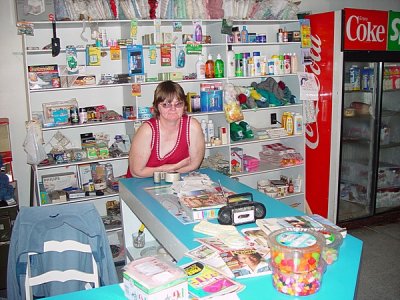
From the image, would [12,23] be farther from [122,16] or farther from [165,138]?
[165,138]

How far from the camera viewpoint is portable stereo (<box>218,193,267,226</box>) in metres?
2.07

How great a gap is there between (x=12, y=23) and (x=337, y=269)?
3.43m

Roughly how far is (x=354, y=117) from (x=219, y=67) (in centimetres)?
170

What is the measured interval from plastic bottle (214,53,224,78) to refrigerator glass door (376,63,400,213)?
2036 millimetres

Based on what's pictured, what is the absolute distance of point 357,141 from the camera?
15.8 ft

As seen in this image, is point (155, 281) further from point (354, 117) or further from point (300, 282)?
point (354, 117)

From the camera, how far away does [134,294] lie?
1.46 meters

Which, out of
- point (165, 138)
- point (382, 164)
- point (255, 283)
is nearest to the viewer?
point (255, 283)

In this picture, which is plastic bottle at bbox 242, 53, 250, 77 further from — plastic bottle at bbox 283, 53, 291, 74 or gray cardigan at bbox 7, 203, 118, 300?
gray cardigan at bbox 7, 203, 118, 300

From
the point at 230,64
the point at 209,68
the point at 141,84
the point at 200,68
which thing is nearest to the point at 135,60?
the point at 141,84

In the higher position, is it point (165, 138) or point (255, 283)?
point (165, 138)

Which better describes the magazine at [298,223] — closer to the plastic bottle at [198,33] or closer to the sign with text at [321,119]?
the plastic bottle at [198,33]

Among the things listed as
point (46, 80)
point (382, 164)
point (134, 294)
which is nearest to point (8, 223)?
point (46, 80)

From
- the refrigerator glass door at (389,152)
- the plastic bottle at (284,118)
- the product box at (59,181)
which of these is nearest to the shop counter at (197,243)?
the product box at (59,181)
